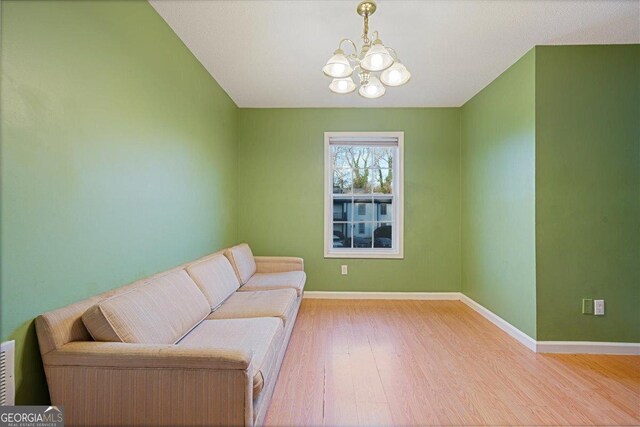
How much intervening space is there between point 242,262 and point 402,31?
2590mm

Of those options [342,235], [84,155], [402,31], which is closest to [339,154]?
[342,235]

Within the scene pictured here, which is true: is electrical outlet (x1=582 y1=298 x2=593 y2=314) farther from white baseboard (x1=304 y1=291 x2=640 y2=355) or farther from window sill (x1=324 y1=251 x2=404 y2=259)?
window sill (x1=324 y1=251 x2=404 y2=259)

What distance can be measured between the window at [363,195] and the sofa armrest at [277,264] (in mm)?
621

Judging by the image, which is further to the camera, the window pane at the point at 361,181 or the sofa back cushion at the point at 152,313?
the window pane at the point at 361,181

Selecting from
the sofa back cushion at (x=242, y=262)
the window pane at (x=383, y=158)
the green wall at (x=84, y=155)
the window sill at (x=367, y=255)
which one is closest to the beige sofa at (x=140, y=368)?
the green wall at (x=84, y=155)

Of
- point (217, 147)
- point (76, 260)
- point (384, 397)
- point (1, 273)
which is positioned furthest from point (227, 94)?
point (384, 397)

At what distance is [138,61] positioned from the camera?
1.91 m

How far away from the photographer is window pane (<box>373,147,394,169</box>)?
4.15 metres

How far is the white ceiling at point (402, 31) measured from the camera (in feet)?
6.78

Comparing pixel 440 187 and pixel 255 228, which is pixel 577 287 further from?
pixel 255 228

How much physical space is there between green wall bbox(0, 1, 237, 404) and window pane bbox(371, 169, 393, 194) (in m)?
2.48

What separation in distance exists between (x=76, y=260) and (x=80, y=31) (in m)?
1.12

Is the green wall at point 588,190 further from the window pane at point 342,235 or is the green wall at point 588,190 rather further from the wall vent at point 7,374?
the wall vent at point 7,374

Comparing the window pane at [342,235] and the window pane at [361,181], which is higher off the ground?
the window pane at [361,181]
